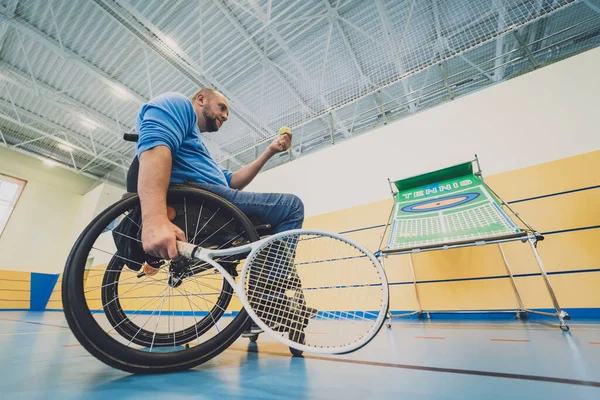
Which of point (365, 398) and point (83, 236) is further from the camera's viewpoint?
point (83, 236)

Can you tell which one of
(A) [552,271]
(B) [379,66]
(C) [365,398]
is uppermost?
(B) [379,66]

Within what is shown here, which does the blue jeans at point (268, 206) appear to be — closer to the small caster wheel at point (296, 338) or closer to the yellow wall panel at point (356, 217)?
the small caster wheel at point (296, 338)

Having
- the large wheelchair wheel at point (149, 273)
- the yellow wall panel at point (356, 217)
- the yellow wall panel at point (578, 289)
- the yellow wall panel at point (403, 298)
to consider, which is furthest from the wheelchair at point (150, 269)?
the yellow wall panel at point (578, 289)

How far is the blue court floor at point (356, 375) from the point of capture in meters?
0.59

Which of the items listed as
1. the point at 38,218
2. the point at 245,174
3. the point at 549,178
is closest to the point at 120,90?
the point at 245,174

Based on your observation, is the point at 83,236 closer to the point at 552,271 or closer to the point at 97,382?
the point at 97,382

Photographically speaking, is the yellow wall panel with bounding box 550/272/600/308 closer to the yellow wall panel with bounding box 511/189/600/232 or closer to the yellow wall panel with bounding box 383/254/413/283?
the yellow wall panel with bounding box 511/189/600/232

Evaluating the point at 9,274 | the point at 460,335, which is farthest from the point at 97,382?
the point at 9,274

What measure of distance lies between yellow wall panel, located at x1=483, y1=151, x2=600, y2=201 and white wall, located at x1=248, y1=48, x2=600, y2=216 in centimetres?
8

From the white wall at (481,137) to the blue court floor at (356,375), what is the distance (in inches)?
71.2

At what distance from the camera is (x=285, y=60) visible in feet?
16.4

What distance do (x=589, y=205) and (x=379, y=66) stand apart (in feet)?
13.5

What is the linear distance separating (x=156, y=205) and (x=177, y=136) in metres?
0.29

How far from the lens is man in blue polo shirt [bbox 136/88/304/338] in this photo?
2.39 ft
